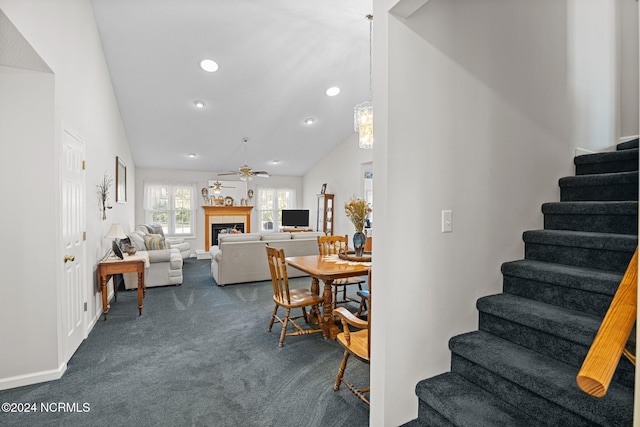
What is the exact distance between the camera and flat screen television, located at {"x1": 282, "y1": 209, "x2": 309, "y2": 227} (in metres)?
9.55

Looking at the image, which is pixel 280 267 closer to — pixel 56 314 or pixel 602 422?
pixel 56 314

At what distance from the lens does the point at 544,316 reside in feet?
5.35

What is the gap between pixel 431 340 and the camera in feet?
5.93

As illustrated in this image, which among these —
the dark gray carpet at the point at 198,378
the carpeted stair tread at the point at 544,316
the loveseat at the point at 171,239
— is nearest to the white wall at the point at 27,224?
the dark gray carpet at the point at 198,378

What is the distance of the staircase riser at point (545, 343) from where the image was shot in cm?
A: 135

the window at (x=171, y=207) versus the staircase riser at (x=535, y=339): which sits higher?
the window at (x=171, y=207)

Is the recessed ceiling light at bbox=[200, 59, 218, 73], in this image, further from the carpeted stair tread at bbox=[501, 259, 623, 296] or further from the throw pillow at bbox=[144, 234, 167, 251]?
the carpeted stair tread at bbox=[501, 259, 623, 296]

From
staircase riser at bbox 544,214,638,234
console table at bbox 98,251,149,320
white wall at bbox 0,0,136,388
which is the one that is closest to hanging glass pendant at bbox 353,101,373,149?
staircase riser at bbox 544,214,638,234

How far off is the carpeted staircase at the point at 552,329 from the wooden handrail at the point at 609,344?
80 cm

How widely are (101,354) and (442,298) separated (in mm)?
2932

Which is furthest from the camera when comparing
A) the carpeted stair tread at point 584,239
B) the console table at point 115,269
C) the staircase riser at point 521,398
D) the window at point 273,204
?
the window at point 273,204

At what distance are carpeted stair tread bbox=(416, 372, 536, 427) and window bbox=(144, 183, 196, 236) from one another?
8.36m

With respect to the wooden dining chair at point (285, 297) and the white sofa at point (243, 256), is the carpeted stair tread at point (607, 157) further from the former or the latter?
the white sofa at point (243, 256)

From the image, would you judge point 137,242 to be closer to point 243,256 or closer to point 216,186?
point 243,256
